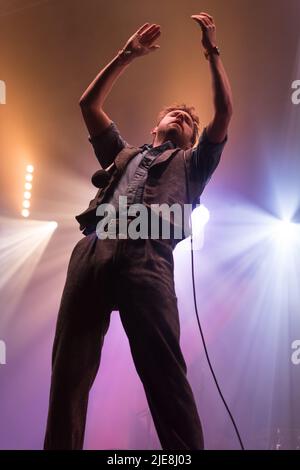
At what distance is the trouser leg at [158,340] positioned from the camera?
2.93ft

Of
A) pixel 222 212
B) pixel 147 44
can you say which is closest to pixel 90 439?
pixel 222 212

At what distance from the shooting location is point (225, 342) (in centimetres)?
343

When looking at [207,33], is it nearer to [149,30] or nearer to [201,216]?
[149,30]

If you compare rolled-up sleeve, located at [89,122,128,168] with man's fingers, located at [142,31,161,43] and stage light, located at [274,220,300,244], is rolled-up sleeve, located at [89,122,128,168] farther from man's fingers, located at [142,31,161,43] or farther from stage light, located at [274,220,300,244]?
stage light, located at [274,220,300,244]

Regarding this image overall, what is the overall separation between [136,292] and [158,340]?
121 mm

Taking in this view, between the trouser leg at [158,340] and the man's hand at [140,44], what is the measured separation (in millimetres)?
645

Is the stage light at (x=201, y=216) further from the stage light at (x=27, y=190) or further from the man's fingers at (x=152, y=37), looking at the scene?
the man's fingers at (x=152, y=37)

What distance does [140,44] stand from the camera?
1.40m

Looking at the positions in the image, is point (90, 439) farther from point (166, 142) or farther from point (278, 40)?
point (278, 40)

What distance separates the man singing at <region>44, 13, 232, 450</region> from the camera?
36.9 inches

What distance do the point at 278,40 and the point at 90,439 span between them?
3.16 m
